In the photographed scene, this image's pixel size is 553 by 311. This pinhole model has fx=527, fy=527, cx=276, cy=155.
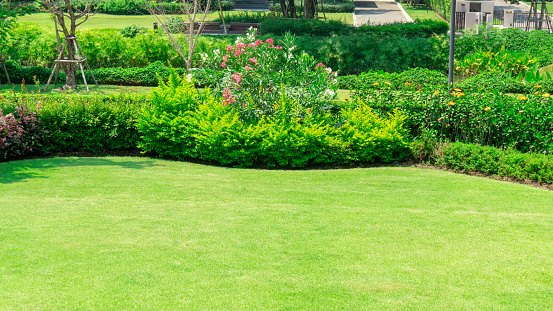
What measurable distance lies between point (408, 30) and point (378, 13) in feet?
70.6

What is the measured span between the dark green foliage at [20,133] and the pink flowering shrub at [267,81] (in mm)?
3393

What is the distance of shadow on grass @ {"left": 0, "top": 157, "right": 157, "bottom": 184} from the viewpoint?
7.97m

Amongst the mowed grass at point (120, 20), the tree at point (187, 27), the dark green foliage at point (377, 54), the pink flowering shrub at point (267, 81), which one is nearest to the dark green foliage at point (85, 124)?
the pink flowering shrub at point (267, 81)

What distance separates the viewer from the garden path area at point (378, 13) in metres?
36.8

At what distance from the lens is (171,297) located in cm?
405

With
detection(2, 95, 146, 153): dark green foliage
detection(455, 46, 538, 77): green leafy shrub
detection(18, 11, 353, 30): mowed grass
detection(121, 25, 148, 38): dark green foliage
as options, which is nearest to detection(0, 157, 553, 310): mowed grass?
detection(2, 95, 146, 153): dark green foliage

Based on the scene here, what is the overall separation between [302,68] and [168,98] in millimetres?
2603

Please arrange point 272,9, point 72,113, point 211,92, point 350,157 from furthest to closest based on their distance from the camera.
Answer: point 272,9, point 211,92, point 72,113, point 350,157

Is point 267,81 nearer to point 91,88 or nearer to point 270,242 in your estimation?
point 270,242

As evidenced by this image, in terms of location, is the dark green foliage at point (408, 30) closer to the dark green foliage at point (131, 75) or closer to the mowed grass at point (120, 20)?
the dark green foliage at point (131, 75)

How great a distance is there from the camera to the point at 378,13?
1678 inches

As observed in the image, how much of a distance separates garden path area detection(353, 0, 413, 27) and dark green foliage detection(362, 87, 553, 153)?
24.9 m

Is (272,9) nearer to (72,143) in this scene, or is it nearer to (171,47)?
(171,47)

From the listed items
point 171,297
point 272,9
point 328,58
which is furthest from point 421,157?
point 272,9
